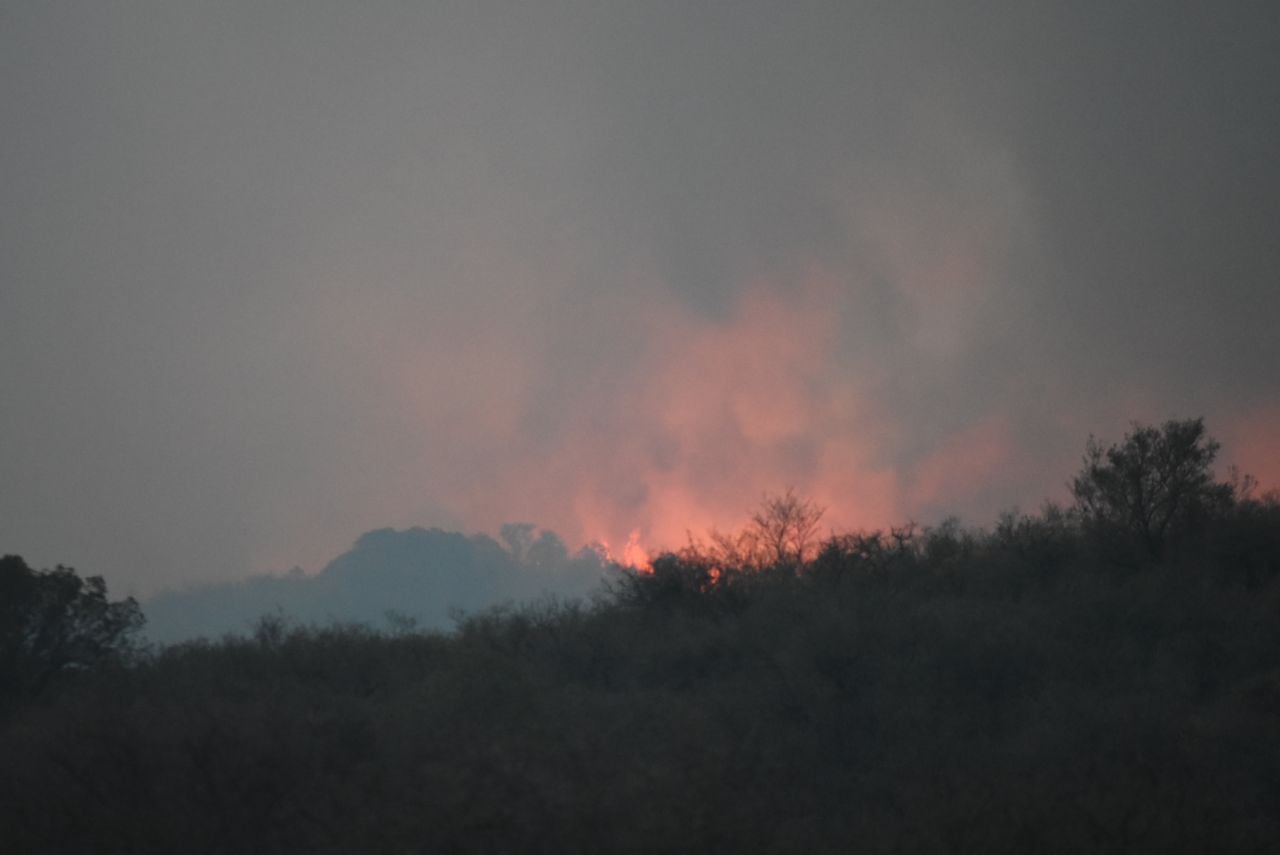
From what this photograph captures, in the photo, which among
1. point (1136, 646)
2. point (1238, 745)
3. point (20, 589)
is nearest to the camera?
point (1238, 745)

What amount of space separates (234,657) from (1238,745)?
21008 mm

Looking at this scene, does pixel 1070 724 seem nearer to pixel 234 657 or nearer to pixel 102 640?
pixel 234 657

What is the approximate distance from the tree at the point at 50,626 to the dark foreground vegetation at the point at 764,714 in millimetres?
347

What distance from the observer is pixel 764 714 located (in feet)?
48.8

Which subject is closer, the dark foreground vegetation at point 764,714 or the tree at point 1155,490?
the dark foreground vegetation at point 764,714

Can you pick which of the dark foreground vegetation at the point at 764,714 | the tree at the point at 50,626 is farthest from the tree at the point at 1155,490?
the tree at the point at 50,626

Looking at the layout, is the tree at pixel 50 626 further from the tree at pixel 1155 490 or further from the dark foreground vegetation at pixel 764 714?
the tree at pixel 1155 490

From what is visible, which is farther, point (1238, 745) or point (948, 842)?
point (1238, 745)

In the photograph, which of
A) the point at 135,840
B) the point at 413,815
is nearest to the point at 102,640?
Result: the point at 135,840

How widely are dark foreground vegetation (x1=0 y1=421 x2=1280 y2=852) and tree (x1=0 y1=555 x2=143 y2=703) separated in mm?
347

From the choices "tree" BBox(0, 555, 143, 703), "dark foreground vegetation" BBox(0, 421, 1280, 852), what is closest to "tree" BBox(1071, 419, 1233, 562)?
A: "dark foreground vegetation" BBox(0, 421, 1280, 852)

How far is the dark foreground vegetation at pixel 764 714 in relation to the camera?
893cm

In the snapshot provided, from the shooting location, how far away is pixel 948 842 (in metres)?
8.91

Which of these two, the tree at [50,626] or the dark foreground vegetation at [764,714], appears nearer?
Answer: the dark foreground vegetation at [764,714]
